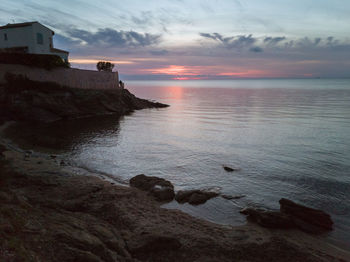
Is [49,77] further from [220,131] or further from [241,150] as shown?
[241,150]

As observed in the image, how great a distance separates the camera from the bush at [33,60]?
4250cm

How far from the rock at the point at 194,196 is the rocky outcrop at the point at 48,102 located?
110 feet

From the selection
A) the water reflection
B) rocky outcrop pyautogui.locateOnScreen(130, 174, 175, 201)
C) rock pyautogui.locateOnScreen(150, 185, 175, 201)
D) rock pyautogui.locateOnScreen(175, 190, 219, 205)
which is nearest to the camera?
rock pyautogui.locateOnScreen(175, 190, 219, 205)

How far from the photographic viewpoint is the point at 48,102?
4322 cm

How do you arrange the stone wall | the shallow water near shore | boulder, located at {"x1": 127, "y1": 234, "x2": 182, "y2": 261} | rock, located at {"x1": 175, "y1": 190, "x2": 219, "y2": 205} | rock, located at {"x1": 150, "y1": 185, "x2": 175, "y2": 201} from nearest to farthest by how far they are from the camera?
boulder, located at {"x1": 127, "y1": 234, "x2": 182, "y2": 261} → rock, located at {"x1": 175, "y1": 190, "x2": 219, "y2": 205} → rock, located at {"x1": 150, "y1": 185, "x2": 175, "y2": 201} → the shallow water near shore → the stone wall

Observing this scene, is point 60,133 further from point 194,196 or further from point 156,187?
point 194,196

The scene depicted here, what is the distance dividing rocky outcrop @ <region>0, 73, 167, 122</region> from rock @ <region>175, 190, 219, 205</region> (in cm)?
3354

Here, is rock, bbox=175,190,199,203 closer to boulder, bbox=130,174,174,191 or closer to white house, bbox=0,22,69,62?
boulder, bbox=130,174,174,191

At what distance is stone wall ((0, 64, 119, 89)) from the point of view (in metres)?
42.8

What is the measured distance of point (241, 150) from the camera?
2755 cm

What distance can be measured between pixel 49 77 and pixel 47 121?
10.5m

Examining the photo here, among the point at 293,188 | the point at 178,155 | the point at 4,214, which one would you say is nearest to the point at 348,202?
the point at 293,188

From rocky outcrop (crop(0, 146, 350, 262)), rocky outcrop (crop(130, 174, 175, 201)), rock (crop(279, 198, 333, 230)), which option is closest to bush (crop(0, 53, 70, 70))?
rocky outcrop (crop(0, 146, 350, 262))

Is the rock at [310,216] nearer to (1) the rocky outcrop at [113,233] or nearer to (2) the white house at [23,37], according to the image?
(1) the rocky outcrop at [113,233]
